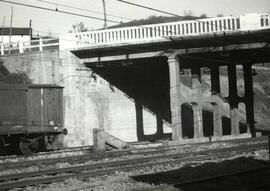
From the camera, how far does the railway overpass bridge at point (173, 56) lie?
2600 centimetres

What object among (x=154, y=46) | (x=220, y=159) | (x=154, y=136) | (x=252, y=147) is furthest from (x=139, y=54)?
(x=220, y=159)

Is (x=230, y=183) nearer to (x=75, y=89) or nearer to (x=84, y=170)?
(x=84, y=170)

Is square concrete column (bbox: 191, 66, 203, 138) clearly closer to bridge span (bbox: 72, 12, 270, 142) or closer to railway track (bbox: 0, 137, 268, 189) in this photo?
bridge span (bbox: 72, 12, 270, 142)

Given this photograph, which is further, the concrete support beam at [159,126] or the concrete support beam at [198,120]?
the concrete support beam at [159,126]

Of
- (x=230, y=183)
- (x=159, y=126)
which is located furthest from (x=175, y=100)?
(x=230, y=183)

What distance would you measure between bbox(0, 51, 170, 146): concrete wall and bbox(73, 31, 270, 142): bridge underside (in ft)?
3.05

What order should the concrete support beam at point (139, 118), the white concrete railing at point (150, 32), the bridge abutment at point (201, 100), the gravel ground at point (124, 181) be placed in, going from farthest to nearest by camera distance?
the concrete support beam at point (139, 118) → the bridge abutment at point (201, 100) → the white concrete railing at point (150, 32) → the gravel ground at point (124, 181)

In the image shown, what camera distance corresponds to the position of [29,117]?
873 inches

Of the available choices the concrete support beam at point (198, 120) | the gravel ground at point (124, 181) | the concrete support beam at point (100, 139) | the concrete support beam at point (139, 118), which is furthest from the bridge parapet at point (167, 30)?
the gravel ground at point (124, 181)

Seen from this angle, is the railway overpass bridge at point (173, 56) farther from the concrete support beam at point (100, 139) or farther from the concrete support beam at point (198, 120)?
the concrete support beam at point (100, 139)

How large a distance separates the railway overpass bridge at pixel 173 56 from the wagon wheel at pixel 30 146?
827 cm

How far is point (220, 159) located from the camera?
16.6m

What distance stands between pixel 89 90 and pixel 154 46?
5.61 metres

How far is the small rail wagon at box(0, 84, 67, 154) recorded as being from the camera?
21.4m
